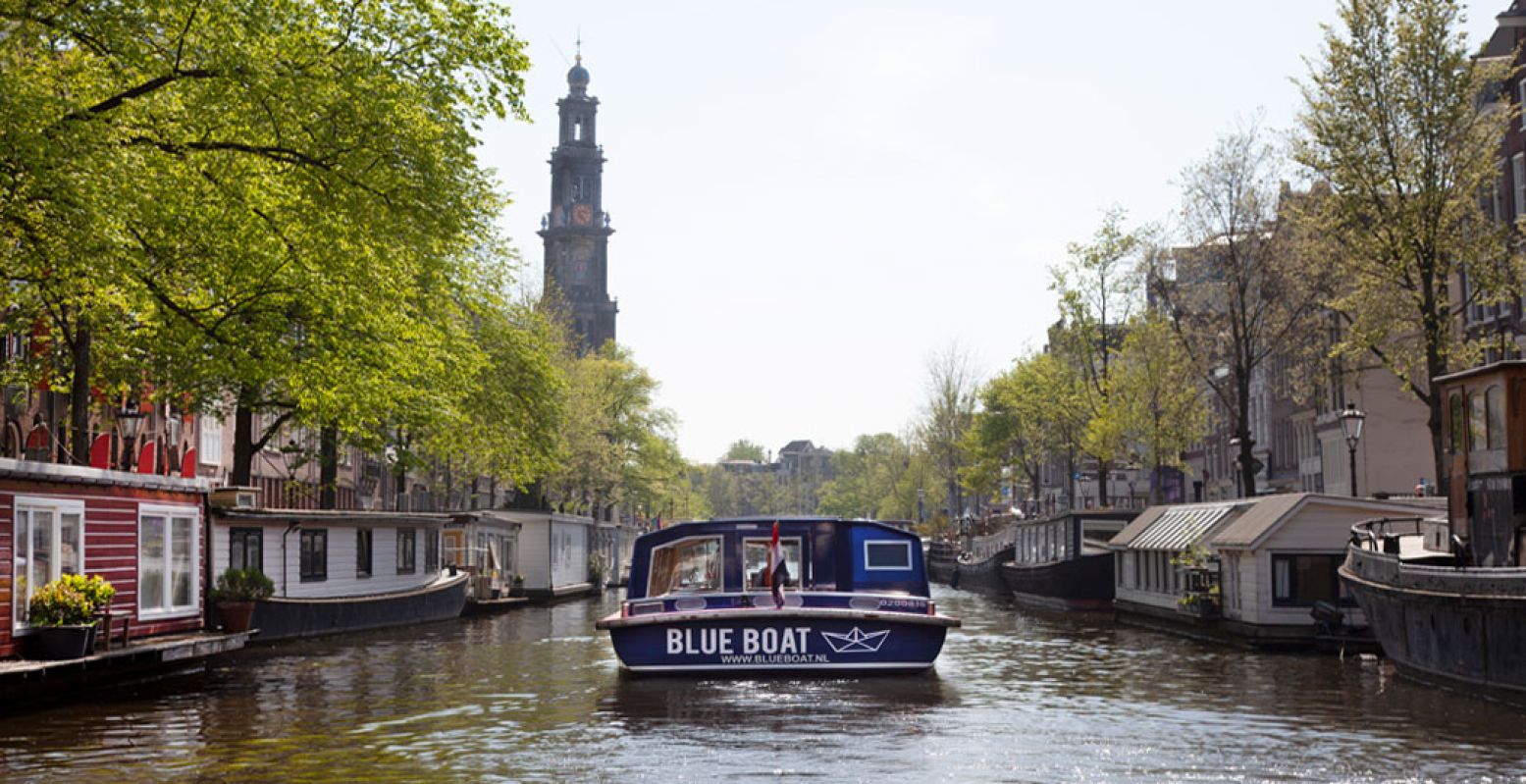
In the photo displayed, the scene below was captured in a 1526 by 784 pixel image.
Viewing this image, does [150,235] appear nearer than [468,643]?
Yes

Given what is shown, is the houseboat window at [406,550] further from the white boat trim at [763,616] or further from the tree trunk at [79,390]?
the white boat trim at [763,616]

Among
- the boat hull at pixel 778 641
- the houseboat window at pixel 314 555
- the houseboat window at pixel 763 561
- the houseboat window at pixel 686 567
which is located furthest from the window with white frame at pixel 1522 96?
the houseboat window at pixel 314 555

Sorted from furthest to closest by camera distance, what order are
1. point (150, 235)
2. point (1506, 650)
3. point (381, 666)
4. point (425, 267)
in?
point (425, 267), point (381, 666), point (150, 235), point (1506, 650)

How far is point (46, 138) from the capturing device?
22.5 m

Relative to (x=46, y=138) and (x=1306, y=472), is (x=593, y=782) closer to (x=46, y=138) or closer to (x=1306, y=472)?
(x=46, y=138)

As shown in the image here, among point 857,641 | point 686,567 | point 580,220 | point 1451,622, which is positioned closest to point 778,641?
point 857,641

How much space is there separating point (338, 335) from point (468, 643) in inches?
524

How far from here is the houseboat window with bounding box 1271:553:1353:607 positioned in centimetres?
3941

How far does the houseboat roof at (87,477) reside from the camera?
84.3 feet

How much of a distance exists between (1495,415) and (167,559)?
929 inches

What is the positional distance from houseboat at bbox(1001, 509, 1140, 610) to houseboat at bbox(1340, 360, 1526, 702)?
28035 mm

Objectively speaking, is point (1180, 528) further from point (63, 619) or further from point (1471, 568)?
point (63, 619)

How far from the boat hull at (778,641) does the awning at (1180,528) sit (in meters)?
16.3

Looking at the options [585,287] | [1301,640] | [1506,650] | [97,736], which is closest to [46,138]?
[97,736]
